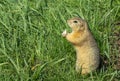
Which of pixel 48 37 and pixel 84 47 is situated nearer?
pixel 84 47

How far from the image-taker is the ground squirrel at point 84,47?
413cm

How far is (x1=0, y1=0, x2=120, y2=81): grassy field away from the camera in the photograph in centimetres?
410

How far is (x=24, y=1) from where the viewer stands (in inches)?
211

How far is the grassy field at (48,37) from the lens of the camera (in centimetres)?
410

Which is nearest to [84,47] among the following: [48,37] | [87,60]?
[87,60]

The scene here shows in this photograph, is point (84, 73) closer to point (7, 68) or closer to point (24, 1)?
point (7, 68)

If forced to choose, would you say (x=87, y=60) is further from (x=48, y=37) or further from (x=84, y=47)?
(x=48, y=37)

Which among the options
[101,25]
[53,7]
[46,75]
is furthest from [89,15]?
[46,75]

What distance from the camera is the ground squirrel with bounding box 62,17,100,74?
4133mm

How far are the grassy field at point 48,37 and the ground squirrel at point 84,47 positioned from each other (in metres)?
0.08

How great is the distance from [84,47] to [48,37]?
611 millimetres

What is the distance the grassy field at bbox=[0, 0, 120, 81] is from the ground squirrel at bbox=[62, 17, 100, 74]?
0.08 m

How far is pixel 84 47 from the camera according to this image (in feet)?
13.6

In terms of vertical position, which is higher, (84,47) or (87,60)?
(84,47)
